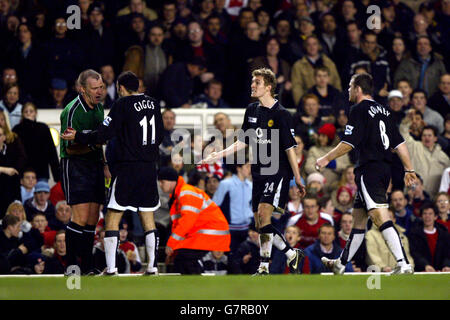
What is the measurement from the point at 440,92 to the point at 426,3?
311 centimetres

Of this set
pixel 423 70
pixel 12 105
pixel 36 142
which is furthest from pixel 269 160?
pixel 423 70

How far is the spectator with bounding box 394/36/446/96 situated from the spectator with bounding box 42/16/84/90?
18.3 ft

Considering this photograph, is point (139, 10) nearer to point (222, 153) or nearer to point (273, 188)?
A: point (222, 153)

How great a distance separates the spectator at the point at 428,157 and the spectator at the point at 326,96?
1.10 m

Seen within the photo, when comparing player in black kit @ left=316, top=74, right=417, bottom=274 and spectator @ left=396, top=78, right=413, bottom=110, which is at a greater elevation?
spectator @ left=396, top=78, right=413, bottom=110

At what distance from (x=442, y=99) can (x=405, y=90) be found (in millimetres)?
752

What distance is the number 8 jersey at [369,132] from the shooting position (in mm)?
11242

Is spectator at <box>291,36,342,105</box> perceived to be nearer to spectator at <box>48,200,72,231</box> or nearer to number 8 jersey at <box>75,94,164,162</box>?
spectator at <box>48,200,72,231</box>

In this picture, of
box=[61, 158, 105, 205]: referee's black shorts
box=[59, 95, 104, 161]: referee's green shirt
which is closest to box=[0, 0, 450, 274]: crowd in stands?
box=[61, 158, 105, 205]: referee's black shorts

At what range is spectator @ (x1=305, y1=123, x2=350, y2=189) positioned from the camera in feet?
53.3

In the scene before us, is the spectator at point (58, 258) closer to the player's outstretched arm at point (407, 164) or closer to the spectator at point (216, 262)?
the spectator at point (216, 262)

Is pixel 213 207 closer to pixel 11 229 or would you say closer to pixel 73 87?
pixel 11 229

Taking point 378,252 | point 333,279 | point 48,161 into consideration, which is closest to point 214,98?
point 48,161

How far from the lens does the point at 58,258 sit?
13734mm
